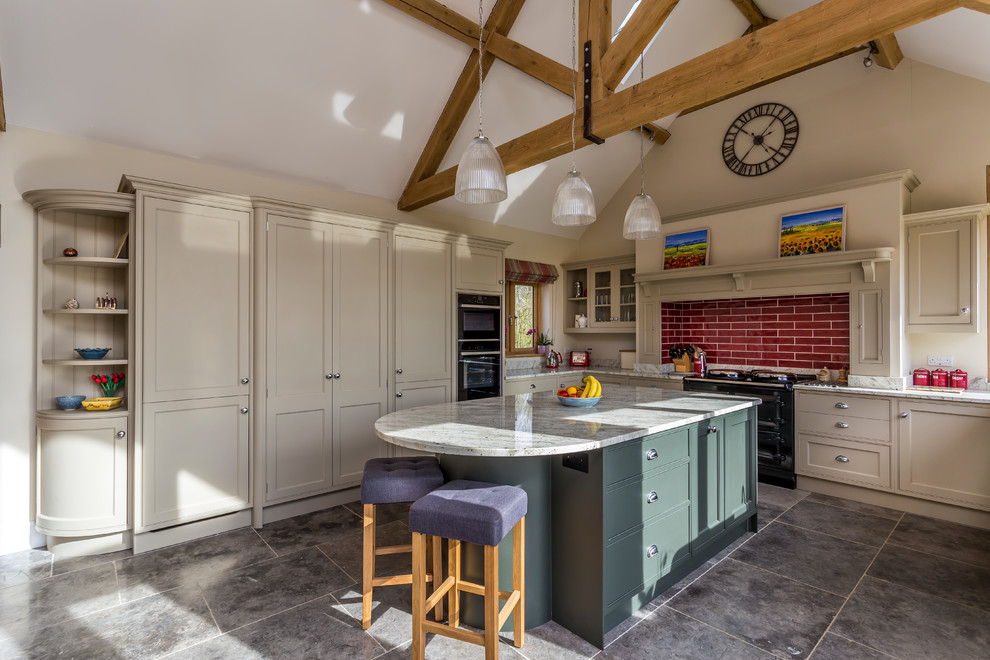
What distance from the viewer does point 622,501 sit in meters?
2.19

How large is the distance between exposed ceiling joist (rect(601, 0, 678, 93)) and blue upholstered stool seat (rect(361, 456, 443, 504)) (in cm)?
256

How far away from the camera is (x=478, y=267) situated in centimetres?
481

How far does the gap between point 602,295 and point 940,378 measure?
332 centimetres

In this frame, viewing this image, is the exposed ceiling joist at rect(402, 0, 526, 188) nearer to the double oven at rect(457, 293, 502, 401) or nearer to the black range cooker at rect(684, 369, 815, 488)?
the double oven at rect(457, 293, 502, 401)

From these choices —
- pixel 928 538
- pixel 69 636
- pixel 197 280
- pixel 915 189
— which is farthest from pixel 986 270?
pixel 69 636

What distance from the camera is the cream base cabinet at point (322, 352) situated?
3537 mm

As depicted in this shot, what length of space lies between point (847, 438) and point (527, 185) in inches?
155

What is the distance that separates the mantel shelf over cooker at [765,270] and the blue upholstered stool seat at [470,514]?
3.57 metres

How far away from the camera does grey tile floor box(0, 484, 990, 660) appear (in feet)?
6.86

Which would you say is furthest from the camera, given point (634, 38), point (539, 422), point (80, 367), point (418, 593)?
point (80, 367)

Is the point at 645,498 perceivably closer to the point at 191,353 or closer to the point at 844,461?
the point at 844,461

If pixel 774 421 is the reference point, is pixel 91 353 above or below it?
above

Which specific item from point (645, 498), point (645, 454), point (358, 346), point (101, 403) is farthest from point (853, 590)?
point (101, 403)

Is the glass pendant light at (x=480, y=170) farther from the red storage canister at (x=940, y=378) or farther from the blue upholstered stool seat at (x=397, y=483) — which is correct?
the red storage canister at (x=940, y=378)
